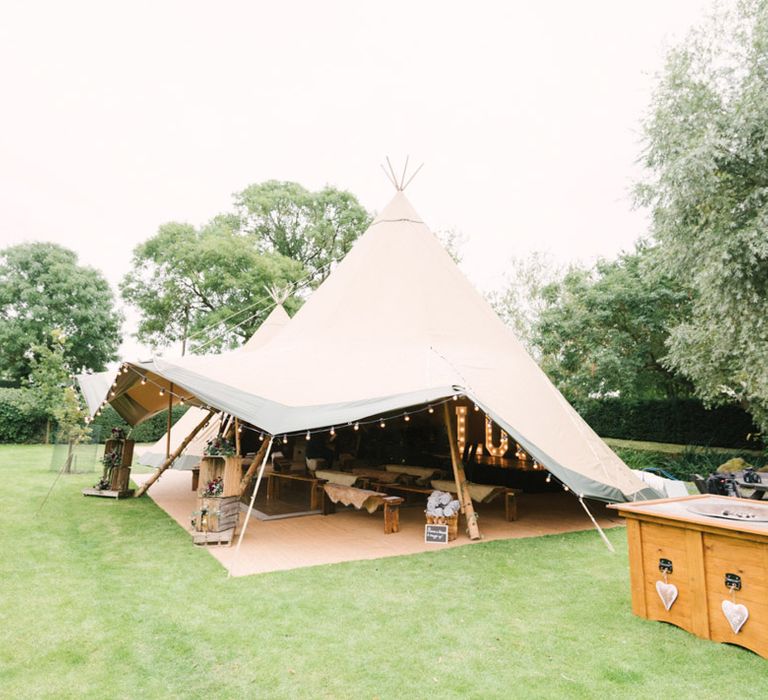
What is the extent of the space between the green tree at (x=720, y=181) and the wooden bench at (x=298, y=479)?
700 cm

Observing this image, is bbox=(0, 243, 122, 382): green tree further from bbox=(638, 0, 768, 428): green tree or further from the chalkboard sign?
bbox=(638, 0, 768, 428): green tree

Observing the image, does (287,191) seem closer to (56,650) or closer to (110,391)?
(110,391)

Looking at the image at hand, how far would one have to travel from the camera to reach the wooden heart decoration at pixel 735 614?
291 cm

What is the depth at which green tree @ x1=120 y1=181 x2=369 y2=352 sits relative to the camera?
1956cm

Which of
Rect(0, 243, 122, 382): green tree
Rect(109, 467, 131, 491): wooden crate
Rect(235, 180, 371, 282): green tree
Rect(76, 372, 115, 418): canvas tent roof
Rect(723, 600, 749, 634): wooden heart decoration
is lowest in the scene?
Rect(723, 600, 749, 634): wooden heart decoration

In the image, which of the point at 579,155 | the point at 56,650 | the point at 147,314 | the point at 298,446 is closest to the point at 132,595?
the point at 56,650

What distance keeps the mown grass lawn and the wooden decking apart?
333 millimetres

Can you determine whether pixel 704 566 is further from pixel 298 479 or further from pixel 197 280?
pixel 197 280

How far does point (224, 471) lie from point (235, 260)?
49.1 ft

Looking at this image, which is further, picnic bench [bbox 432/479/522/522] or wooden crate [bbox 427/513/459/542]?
picnic bench [bbox 432/479/522/522]

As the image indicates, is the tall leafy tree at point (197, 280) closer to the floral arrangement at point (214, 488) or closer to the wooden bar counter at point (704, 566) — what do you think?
the floral arrangement at point (214, 488)

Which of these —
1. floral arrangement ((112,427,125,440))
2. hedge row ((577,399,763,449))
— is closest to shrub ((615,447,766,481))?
hedge row ((577,399,763,449))

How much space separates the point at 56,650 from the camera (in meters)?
2.99

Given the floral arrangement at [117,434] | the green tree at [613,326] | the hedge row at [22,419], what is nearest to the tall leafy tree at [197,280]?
the hedge row at [22,419]
